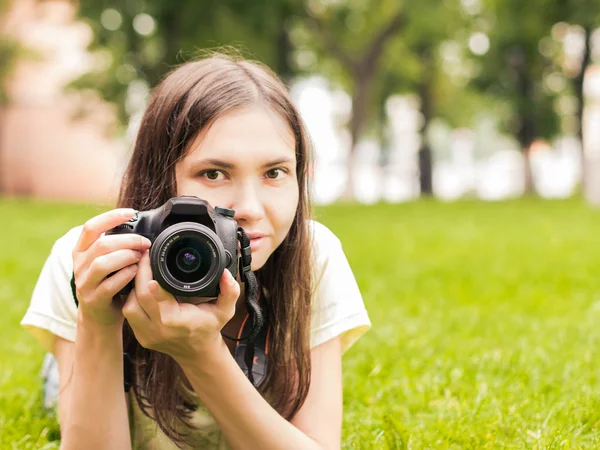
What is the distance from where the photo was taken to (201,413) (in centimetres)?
201

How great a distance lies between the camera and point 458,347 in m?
3.70

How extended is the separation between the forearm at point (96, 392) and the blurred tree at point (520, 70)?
64.7 ft

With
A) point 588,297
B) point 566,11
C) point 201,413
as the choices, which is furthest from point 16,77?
point 201,413

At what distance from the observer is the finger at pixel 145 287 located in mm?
1438

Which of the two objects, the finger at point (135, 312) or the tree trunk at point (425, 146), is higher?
the tree trunk at point (425, 146)

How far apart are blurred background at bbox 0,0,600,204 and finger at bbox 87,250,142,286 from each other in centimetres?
1075

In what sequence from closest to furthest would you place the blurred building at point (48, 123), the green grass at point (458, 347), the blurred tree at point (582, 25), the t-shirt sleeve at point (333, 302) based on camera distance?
1. the t-shirt sleeve at point (333, 302)
2. the green grass at point (458, 347)
3. the blurred tree at point (582, 25)
4. the blurred building at point (48, 123)

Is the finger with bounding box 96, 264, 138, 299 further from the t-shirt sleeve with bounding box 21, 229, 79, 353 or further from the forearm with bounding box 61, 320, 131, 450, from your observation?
the t-shirt sleeve with bounding box 21, 229, 79, 353

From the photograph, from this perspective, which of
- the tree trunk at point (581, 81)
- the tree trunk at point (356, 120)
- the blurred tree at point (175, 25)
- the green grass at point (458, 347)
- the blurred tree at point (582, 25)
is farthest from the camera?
the tree trunk at point (581, 81)

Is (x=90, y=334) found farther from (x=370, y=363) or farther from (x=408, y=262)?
(x=408, y=262)

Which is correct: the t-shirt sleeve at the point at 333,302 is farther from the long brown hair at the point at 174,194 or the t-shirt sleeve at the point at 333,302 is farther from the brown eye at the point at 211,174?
the brown eye at the point at 211,174

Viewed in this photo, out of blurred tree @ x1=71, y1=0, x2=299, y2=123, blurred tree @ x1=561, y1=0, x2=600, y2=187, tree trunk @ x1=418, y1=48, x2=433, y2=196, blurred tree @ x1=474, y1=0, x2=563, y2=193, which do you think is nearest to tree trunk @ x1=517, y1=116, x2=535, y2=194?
blurred tree @ x1=474, y1=0, x2=563, y2=193

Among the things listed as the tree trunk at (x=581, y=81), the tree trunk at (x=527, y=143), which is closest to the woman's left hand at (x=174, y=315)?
the tree trunk at (x=581, y=81)

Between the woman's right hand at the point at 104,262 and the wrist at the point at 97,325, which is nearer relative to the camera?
the woman's right hand at the point at 104,262
